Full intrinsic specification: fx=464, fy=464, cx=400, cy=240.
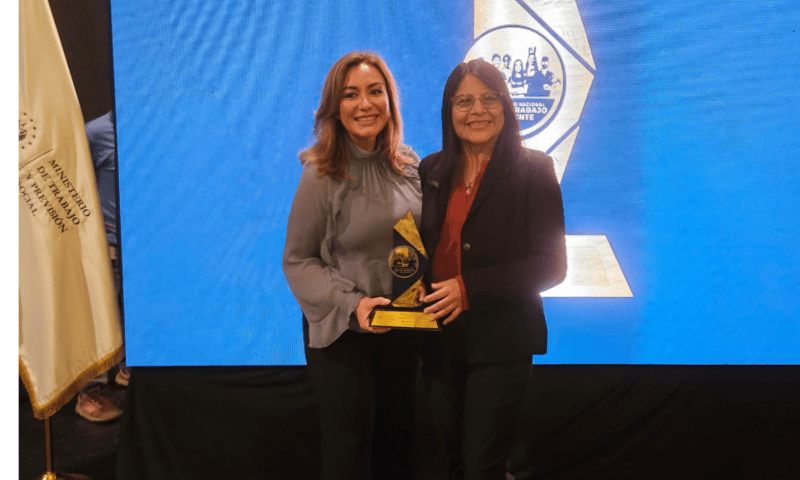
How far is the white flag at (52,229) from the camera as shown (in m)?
1.85

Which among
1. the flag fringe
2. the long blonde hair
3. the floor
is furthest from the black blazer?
the floor

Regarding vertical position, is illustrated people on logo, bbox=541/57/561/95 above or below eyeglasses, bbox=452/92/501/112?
above

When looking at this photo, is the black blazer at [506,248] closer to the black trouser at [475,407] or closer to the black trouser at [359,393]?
the black trouser at [475,407]

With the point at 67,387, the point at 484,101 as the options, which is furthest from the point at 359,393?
the point at 67,387

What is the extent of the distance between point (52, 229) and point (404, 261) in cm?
158

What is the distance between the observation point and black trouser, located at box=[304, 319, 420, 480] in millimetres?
1360

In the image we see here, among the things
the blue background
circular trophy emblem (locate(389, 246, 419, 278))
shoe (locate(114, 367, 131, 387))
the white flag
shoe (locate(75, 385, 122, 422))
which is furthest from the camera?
shoe (locate(114, 367, 131, 387))

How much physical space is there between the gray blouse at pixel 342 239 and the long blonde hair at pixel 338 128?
0.03 m

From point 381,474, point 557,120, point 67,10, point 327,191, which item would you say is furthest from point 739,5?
point 67,10

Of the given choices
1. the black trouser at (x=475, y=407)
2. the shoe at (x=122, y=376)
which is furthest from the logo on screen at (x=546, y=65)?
the shoe at (x=122, y=376)

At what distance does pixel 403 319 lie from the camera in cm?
123

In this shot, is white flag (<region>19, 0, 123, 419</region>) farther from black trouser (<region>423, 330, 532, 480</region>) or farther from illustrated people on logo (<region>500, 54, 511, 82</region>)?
illustrated people on logo (<region>500, 54, 511, 82</region>)

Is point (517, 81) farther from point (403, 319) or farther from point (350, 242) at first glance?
point (403, 319)

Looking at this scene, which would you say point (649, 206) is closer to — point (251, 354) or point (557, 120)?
point (557, 120)
